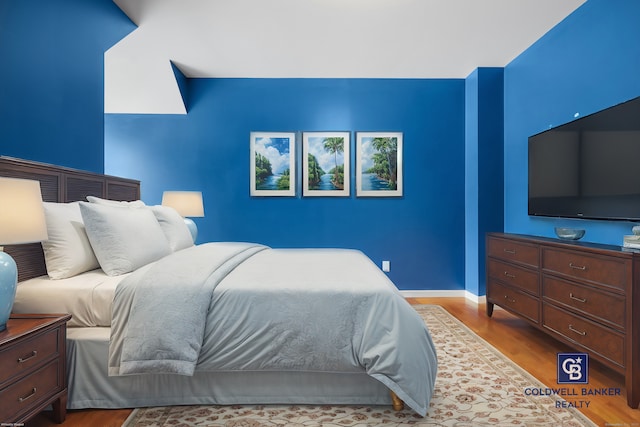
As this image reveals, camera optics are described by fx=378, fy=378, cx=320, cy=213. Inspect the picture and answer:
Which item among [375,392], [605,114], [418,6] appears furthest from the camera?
[418,6]

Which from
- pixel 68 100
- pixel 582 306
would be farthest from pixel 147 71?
pixel 582 306

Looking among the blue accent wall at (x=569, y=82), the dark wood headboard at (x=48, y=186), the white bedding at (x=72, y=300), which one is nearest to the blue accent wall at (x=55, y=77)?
the dark wood headboard at (x=48, y=186)

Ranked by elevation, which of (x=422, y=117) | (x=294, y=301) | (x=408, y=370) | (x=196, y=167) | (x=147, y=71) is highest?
(x=147, y=71)

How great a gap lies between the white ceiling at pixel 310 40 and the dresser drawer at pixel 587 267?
78.8 inches

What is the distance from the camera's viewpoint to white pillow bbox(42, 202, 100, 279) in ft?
6.68

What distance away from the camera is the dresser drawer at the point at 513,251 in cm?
289

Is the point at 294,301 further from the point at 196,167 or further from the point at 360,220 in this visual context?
the point at 196,167

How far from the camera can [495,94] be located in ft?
14.0

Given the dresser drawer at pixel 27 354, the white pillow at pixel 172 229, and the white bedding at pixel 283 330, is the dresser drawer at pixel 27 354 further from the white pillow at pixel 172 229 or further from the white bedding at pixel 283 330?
the white pillow at pixel 172 229

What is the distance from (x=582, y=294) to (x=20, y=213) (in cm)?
300

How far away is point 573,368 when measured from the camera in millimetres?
2486

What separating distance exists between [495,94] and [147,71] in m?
3.87

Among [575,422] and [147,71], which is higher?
[147,71]

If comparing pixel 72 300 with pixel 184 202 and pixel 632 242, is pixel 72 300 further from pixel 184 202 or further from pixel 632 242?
pixel 632 242
